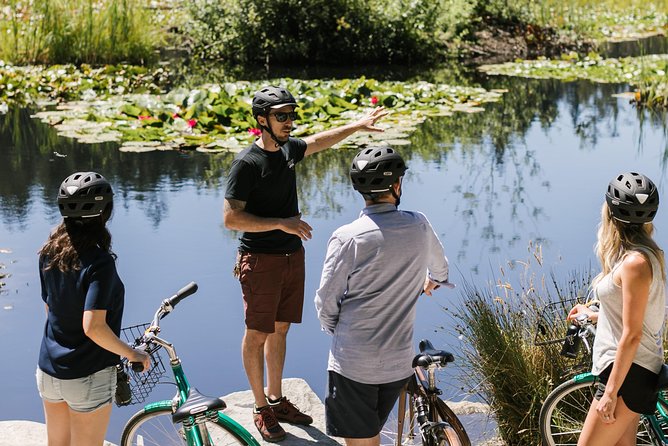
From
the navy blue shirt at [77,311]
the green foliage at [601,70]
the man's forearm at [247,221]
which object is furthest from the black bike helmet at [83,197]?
the green foliage at [601,70]

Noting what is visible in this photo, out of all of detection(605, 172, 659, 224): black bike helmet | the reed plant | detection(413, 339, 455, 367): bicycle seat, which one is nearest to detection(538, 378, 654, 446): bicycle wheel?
the reed plant

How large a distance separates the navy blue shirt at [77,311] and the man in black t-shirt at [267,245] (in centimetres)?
115

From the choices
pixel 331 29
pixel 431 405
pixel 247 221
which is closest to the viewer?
pixel 431 405

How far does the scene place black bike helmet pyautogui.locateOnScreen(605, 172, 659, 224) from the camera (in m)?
3.42

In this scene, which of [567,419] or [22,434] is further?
[22,434]

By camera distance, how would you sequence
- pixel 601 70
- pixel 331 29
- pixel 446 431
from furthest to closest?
pixel 331 29
pixel 601 70
pixel 446 431

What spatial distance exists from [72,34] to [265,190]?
45.6 ft

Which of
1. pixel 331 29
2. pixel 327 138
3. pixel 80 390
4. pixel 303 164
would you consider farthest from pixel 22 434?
pixel 331 29

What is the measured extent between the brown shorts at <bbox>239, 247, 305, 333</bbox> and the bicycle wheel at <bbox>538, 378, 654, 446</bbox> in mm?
1316

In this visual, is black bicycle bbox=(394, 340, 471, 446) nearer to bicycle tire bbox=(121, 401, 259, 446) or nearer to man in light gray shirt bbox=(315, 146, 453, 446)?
man in light gray shirt bbox=(315, 146, 453, 446)

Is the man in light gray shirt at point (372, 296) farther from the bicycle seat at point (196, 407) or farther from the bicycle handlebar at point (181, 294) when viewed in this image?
the bicycle handlebar at point (181, 294)

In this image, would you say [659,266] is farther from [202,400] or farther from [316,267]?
[316,267]

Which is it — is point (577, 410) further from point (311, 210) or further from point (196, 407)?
point (311, 210)

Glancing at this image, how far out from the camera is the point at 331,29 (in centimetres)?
Answer: 2036
